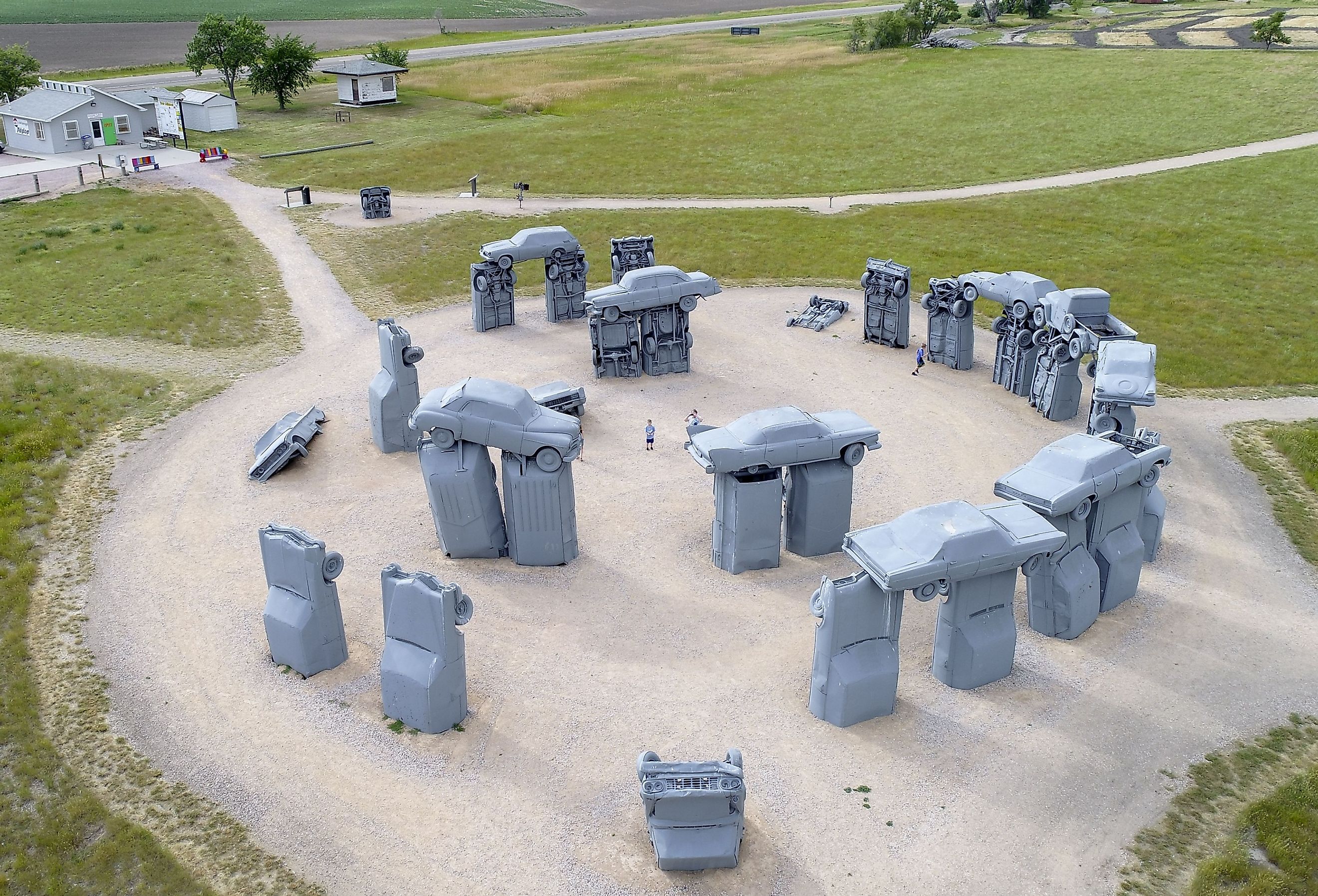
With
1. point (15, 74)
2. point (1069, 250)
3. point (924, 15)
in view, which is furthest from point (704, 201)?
point (924, 15)

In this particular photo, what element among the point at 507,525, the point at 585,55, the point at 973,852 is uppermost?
the point at 585,55

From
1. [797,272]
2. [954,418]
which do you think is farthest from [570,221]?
[954,418]

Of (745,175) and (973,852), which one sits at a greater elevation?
(745,175)

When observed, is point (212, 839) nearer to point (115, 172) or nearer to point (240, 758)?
point (240, 758)

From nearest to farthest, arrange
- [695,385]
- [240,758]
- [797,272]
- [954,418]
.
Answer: [240,758], [954,418], [695,385], [797,272]

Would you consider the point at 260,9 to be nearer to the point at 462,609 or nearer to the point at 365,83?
the point at 365,83

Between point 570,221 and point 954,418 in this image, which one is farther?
point 570,221

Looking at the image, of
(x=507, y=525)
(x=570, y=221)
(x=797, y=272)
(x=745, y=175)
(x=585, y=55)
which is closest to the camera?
(x=507, y=525)
